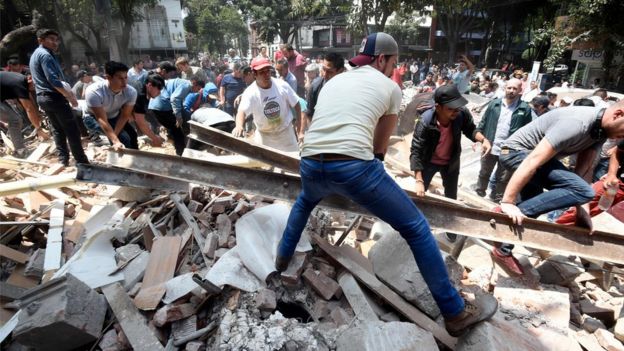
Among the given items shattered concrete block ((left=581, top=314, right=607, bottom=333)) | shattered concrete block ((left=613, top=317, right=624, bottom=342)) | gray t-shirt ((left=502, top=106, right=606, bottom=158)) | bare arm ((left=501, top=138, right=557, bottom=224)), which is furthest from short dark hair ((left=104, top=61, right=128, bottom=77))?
shattered concrete block ((left=613, top=317, right=624, bottom=342))

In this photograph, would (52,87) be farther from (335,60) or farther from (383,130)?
(383,130)

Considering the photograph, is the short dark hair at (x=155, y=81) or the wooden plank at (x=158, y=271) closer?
the wooden plank at (x=158, y=271)

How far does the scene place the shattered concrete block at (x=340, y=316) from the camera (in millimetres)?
2301

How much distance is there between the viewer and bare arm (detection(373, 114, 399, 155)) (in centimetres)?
226

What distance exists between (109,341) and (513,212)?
2932 mm

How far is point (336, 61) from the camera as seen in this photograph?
4.85 meters

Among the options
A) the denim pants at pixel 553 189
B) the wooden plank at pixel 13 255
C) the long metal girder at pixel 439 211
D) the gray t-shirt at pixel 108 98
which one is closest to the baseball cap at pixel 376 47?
the long metal girder at pixel 439 211

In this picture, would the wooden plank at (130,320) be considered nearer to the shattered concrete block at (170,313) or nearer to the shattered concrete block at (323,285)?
the shattered concrete block at (170,313)

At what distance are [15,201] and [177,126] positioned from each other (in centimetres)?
227

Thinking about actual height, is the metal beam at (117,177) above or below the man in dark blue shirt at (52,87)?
below

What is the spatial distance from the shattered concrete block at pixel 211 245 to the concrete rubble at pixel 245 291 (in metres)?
0.02

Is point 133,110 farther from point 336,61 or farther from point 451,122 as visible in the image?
point 451,122

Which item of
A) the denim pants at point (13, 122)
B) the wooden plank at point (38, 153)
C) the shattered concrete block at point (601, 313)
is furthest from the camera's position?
the denim pants at point (13, 122)

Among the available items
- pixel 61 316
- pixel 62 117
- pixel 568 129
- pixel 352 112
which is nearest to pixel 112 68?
pixel 62 117
